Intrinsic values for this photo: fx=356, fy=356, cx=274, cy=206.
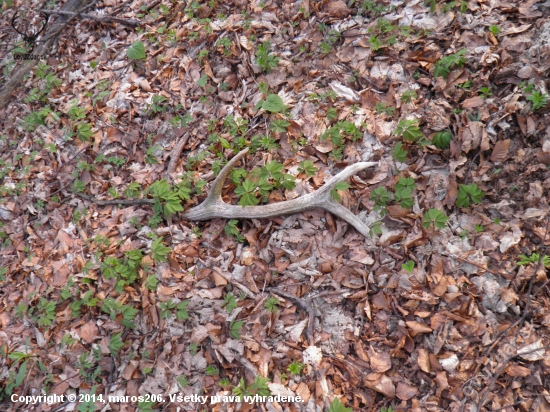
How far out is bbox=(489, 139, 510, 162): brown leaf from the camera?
113 inches

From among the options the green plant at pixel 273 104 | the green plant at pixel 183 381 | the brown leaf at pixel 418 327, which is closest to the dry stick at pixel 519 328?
the brown leaf at pixel 418 327

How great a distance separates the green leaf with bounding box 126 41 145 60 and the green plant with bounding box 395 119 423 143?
3.25 metres

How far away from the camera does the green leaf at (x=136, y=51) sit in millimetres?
4375

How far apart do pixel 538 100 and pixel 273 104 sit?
2209 mm

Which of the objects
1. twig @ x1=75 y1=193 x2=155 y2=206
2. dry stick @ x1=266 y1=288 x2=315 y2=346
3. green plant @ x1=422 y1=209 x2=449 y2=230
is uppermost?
twig @ x1=75 y1=193 x2=155 y2=206

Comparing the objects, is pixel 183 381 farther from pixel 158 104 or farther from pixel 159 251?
pixel 158 104

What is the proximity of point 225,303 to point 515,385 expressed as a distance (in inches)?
86.4

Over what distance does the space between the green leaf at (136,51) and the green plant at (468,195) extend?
3908mm

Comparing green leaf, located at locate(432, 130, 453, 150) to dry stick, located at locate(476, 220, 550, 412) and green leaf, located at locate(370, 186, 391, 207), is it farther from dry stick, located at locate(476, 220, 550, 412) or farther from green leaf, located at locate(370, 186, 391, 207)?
dry stick, located at locate(476, 220, 550, 412)

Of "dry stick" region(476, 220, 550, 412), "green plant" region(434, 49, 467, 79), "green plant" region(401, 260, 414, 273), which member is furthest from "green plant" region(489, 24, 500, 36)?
"green plant" region(401, 260, 414, 273)

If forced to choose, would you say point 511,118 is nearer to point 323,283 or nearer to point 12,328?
point 323,283

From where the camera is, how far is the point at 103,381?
125 inches

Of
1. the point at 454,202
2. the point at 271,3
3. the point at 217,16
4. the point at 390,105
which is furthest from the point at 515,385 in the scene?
the point at 217,16

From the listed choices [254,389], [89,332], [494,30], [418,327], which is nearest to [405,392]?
[418,327]
